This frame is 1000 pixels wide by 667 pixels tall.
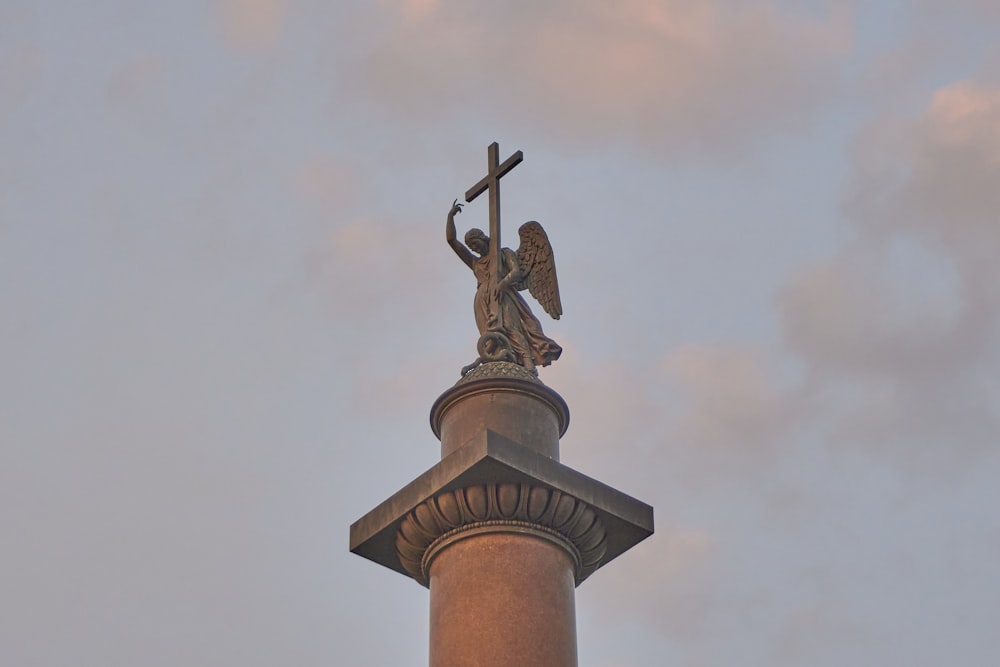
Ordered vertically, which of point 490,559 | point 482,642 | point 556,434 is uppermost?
point 556,434

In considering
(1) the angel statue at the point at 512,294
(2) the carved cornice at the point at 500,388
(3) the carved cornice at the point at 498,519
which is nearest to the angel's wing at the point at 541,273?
(1) the angel statue at the point at 512,294

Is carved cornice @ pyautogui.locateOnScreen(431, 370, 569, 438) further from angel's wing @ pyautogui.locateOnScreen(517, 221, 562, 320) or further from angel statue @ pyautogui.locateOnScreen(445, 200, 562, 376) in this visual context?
angel's wing @ pyautogui.locateOnScreen(517, 221, 562, 320)

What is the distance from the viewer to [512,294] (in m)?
15.5

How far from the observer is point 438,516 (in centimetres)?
1322

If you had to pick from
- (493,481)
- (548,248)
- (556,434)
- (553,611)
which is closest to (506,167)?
(548,248)

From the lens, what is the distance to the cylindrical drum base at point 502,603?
12438 mm

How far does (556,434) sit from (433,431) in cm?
130

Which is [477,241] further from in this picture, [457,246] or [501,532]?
[501,532]

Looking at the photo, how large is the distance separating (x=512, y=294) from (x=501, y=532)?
3.29 meters

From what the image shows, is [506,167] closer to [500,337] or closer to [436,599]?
[500,337]

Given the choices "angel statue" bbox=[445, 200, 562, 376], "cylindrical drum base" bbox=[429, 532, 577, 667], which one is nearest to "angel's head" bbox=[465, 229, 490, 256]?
"angel statue" bbox=[445, 200, 562, 376]

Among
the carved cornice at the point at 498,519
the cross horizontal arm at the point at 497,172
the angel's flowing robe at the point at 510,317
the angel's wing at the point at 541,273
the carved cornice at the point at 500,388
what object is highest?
the cross horizontal arm at the point at 497,172

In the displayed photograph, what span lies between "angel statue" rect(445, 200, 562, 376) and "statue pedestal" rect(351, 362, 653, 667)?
66cm

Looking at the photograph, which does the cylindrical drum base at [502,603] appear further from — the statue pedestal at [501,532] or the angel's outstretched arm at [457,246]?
the angel's outstretched arm at [457,246]
